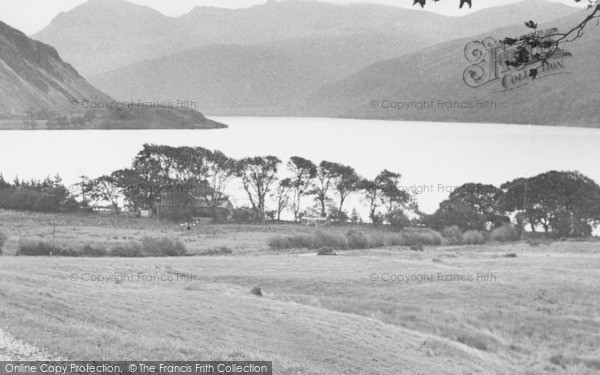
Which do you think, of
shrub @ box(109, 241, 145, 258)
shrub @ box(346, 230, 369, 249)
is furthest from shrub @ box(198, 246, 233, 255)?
shrub @ box(346, 230, 369, 249)

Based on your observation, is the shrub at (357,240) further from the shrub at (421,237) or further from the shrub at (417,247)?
the shrub at (421,237)

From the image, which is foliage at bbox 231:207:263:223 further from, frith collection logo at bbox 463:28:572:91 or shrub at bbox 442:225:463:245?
frith collection logo at bbox 463:28:572:91

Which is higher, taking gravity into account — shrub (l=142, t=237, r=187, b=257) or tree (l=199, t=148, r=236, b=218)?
tree (l=199, t=148, r=236, b=218)

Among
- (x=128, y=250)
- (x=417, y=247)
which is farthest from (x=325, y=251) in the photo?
(x=128, y=250)

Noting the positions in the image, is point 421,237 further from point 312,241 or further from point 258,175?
point 258,175

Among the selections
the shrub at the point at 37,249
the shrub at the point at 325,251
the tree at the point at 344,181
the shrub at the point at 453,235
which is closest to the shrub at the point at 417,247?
the shrub at the point at 453,235

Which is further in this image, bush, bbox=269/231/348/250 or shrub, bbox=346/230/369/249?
shrub, bbox=346/230/369/249
